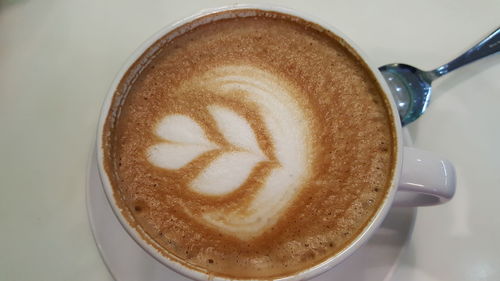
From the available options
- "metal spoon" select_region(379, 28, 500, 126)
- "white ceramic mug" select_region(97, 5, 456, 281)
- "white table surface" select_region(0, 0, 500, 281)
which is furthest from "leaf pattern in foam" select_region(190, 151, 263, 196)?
"metal spoon" select_region(379, 28, 500, 126)

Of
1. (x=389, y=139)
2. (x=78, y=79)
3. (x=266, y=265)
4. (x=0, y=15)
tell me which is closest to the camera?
(x=266, y=265)

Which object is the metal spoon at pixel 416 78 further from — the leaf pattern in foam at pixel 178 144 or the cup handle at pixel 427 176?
the leaf pattern in foam at pixel 178 144

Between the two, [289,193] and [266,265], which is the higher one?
[289,193]

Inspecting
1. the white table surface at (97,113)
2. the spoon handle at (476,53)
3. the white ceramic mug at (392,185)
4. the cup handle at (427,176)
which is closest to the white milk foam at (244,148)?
the white ceramic mug at (392,185)

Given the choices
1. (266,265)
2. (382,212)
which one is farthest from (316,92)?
(266,265)

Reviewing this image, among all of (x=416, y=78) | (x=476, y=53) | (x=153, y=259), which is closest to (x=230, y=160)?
(x=153, y=259)

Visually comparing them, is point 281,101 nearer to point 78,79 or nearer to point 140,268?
point 140,268
